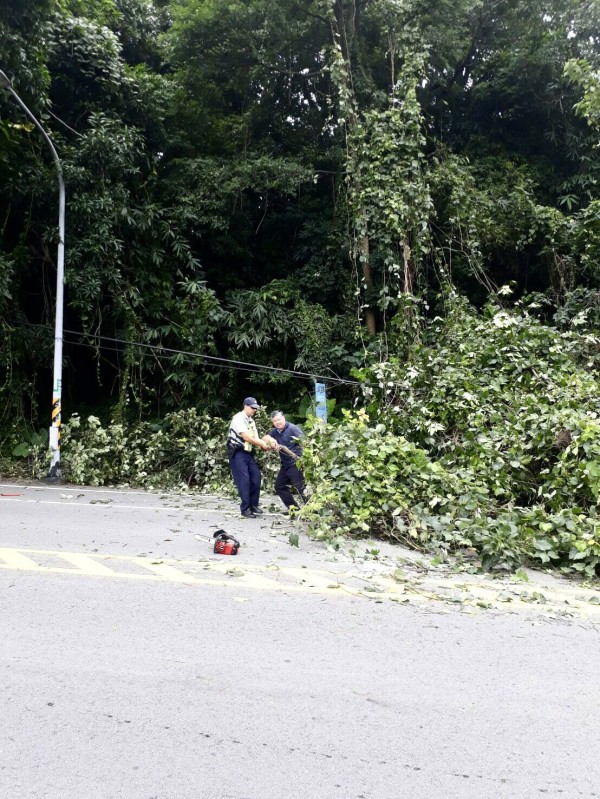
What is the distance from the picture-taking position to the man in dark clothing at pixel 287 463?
9.28m

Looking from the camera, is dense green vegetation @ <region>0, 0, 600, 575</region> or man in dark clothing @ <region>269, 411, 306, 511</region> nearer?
man in dark clothing @ <region>269, 411, 306, 511</region>

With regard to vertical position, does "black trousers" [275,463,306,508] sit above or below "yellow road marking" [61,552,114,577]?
above

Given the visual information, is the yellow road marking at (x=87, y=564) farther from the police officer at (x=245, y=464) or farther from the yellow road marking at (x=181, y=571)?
the police officer at (x=245, y=464)

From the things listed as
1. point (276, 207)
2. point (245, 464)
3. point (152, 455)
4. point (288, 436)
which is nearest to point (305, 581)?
point (245, 464)

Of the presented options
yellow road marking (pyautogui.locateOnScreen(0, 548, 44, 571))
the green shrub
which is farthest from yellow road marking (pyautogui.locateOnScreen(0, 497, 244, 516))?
yellow road marking (pyautogui.locateOnScreen(0, 548, 44, 571))

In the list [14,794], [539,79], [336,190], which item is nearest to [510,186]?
[539,79]

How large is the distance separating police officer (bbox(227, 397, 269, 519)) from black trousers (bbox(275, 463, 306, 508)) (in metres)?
0.35

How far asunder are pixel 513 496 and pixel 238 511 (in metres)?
3.76

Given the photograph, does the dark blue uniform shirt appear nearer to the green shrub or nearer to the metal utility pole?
the green shrub

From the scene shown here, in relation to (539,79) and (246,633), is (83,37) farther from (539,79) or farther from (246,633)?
(246,633)

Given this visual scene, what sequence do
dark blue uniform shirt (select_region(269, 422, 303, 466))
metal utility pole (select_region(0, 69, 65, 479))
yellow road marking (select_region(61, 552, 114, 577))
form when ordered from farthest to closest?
metal utility pole (select_region(0, 69, 65, 479)) → dark blue uniform shirt (select_region(269, 422, 303, 466)) → yellow road marking (select_region(61, 552, 114, 577))

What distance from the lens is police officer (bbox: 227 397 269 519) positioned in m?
9.03

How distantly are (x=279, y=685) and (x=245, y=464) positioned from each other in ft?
17.9

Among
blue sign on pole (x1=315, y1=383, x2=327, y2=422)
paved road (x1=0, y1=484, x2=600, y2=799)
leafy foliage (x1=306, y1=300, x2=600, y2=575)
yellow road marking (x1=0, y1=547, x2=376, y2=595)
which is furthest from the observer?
blue sign on pole (x1=315, y1=383, x2=327, y2=422)
